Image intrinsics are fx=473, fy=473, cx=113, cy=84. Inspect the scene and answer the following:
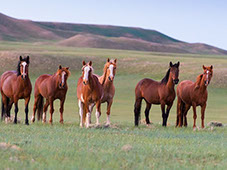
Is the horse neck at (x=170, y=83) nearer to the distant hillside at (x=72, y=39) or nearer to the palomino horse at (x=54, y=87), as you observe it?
the palomino horse at (x=54, y=87)

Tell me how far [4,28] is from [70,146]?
519 ft

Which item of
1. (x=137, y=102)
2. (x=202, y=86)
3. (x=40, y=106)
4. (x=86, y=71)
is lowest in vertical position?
(x=40, y=106)

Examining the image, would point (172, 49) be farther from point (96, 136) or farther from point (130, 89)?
point (96, 136)

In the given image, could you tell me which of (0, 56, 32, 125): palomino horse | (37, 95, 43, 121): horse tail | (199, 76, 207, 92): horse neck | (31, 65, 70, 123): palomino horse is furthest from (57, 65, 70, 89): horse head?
(199, 76, 207, 92): horse neck

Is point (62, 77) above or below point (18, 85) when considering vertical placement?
above

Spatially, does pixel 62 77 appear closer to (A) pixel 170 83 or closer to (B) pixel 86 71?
(B) pixel 86 71

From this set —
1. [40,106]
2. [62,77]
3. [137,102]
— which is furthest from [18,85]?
[137,102]

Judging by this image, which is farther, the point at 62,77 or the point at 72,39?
the point at 72,39

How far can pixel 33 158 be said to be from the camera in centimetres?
846

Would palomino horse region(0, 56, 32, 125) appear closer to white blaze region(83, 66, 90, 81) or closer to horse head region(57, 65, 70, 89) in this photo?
horse head region(57, 65, 70, 89)

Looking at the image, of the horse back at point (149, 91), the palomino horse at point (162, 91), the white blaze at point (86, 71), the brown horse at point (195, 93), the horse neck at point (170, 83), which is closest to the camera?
the white blaze at point (86, 71)

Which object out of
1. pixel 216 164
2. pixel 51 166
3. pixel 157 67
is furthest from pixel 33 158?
pixel 157 67

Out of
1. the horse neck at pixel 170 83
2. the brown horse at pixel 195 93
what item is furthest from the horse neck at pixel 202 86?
the horse neck at pixel 170 83

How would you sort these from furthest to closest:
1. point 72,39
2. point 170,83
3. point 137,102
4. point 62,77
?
point 72,39, point 137,102, point 170,83, point 62,77
